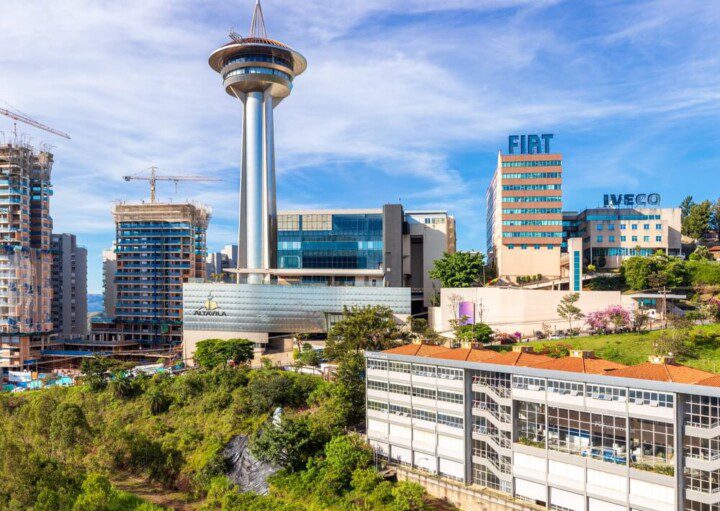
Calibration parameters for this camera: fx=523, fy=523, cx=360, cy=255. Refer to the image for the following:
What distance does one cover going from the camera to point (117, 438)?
58344 mm

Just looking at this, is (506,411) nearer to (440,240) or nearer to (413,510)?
(413,510)

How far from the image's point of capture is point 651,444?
32.1m

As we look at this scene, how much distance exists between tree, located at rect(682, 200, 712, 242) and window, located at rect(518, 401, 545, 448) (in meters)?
76.7

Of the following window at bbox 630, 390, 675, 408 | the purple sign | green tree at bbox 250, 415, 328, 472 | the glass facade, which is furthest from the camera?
the glass facade

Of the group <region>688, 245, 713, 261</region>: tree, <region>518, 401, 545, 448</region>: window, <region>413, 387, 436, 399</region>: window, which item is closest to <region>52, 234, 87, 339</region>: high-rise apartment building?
<region>413, 387, 436, 399</region>: window

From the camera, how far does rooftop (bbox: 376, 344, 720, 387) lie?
31859mm

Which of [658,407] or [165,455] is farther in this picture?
[165,455]

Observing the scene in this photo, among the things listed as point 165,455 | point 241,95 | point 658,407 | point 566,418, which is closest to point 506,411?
point 566,418

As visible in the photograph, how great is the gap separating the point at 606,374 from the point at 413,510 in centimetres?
1659

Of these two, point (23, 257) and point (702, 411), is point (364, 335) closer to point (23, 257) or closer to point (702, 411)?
point (702, 411)

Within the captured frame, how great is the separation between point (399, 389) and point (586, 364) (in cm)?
1572

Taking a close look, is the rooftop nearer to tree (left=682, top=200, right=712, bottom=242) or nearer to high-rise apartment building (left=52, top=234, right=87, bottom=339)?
tree (left=682, top=200, right=712, bottom=242)

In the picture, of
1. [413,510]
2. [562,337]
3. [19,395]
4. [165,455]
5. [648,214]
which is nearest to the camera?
[413,510]

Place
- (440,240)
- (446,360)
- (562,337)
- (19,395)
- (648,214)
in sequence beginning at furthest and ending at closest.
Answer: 1. (440,240)
2. (648,214)
3. (19,395)
4. (562,337)
5. (446,360)
